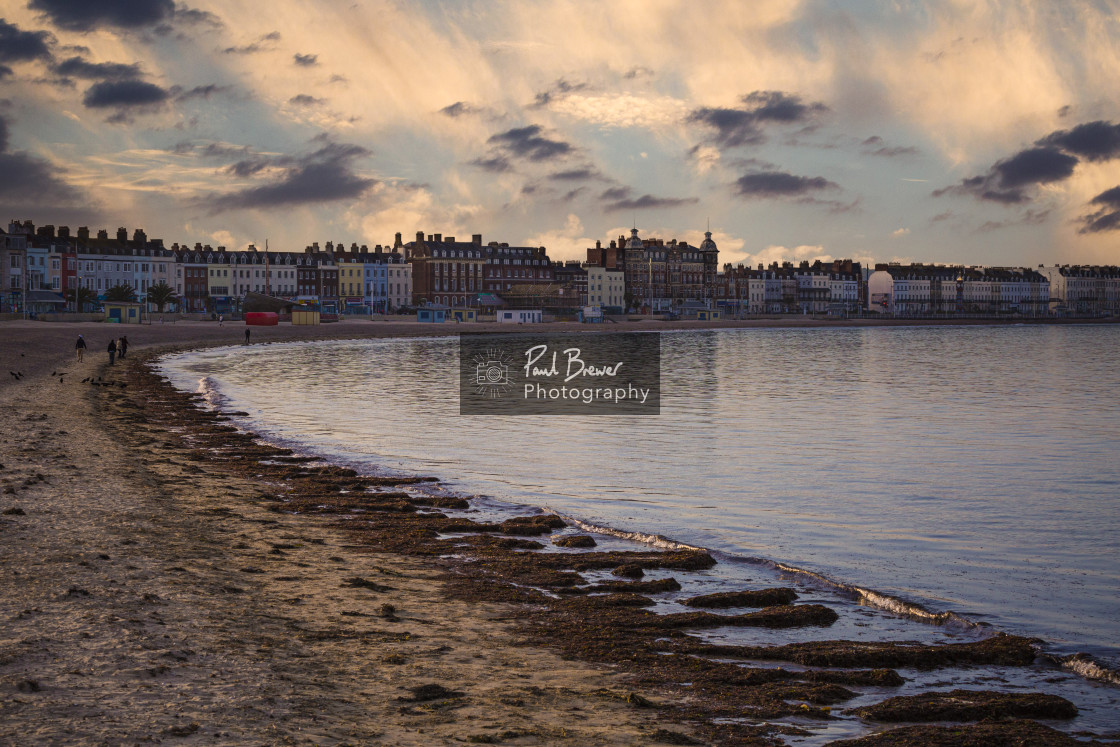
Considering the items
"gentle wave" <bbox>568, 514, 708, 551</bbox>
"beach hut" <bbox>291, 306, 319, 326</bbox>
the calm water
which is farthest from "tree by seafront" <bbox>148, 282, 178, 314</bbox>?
"gentle wave" <bbox>568, 514, 708, 551</bbox>

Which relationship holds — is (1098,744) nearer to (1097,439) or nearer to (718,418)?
(1097,439)

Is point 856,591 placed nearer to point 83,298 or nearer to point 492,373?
point 492,373

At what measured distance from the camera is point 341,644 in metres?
8.35

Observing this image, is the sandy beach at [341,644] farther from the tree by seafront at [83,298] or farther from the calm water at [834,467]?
the tree by seafront at [83,298]

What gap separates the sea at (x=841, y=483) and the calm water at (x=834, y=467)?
0.23 ft

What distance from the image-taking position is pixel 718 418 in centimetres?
3272

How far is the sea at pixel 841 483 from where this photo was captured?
34.3 feet

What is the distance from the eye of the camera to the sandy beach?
6.55 m

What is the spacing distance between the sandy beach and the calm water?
2495 mm

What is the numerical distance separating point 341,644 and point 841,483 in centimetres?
1386

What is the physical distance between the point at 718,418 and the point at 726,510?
16.1 m

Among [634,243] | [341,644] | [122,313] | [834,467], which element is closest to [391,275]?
[634,243]

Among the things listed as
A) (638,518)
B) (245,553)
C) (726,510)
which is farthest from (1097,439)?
(245,553)

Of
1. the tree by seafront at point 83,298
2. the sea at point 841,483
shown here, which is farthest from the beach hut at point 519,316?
the sea at point 841,483
